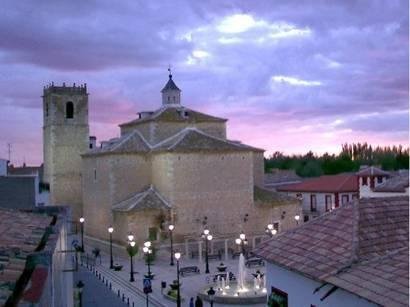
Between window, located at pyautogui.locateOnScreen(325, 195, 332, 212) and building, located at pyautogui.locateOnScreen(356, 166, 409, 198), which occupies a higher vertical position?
building, located at pyautogui.locateOnScreen(356, 166, 409, 198)

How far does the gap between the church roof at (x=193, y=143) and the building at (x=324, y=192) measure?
11993 millimetres

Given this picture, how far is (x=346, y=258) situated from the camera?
8.20 metres

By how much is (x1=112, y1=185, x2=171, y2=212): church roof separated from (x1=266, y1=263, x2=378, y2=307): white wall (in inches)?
718

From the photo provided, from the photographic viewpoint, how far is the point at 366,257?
8.19m

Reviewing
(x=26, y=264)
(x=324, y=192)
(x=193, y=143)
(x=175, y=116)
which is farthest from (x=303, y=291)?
(x=324, y=192)

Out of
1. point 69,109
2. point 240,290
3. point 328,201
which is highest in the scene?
point 69,109

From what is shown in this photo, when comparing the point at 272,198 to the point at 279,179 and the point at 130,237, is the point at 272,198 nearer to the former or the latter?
the point at 130,237

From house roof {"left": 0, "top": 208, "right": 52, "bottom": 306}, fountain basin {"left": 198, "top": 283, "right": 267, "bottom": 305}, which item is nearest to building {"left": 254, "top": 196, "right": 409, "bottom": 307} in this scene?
house roof {"left": 0, "top": 208, "right": 52, "bottom": 306}

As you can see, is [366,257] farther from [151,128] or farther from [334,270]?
[151,128]

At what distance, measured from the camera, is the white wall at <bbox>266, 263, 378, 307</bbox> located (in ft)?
25.5

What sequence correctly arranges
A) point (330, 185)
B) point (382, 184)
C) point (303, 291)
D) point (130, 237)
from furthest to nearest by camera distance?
point (330, 185), point (382, 184), point (130, 237), point (303, 291)

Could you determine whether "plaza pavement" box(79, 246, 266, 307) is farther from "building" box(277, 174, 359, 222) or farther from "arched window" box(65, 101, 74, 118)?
"building" box(277, 174, 359, 222)

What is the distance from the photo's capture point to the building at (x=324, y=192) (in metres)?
40.7

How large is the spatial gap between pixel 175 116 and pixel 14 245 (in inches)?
1079
